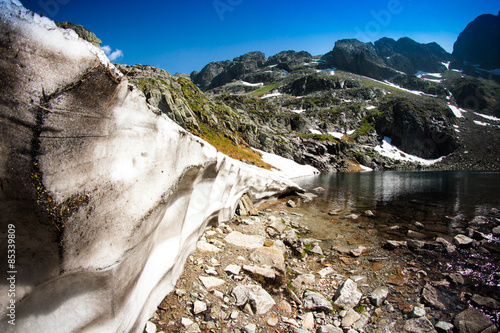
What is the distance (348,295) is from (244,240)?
3.86 meters

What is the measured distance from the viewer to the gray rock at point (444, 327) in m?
5.13

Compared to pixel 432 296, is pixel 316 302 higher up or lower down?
higher up

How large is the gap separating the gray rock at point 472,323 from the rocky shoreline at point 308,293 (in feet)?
0.07

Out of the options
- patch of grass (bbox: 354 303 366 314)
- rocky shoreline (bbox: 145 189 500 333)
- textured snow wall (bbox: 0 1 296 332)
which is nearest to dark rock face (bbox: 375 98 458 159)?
rocky shoreline (bbox: 145 189 500 333)

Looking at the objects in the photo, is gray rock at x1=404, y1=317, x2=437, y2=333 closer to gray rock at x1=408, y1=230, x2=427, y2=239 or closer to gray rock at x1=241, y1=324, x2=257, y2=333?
gray rock at x1=241, y1=324, x2=257, y2=333

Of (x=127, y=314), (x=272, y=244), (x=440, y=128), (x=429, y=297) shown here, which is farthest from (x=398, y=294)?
(x=440, y=128)

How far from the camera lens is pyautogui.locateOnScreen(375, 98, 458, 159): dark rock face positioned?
150m

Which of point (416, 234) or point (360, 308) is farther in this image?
point (416, 234)

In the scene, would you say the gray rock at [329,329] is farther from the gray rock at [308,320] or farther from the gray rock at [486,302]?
the gray rock at [486,302]

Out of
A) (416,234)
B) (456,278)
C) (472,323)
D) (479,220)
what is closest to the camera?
(472,323)

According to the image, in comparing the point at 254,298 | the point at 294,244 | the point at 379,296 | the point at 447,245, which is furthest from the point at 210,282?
the point at 447,245

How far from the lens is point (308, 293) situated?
6066 millimetres

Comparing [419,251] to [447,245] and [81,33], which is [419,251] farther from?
[81,33]

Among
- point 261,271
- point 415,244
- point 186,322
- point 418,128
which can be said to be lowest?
point 415,244
